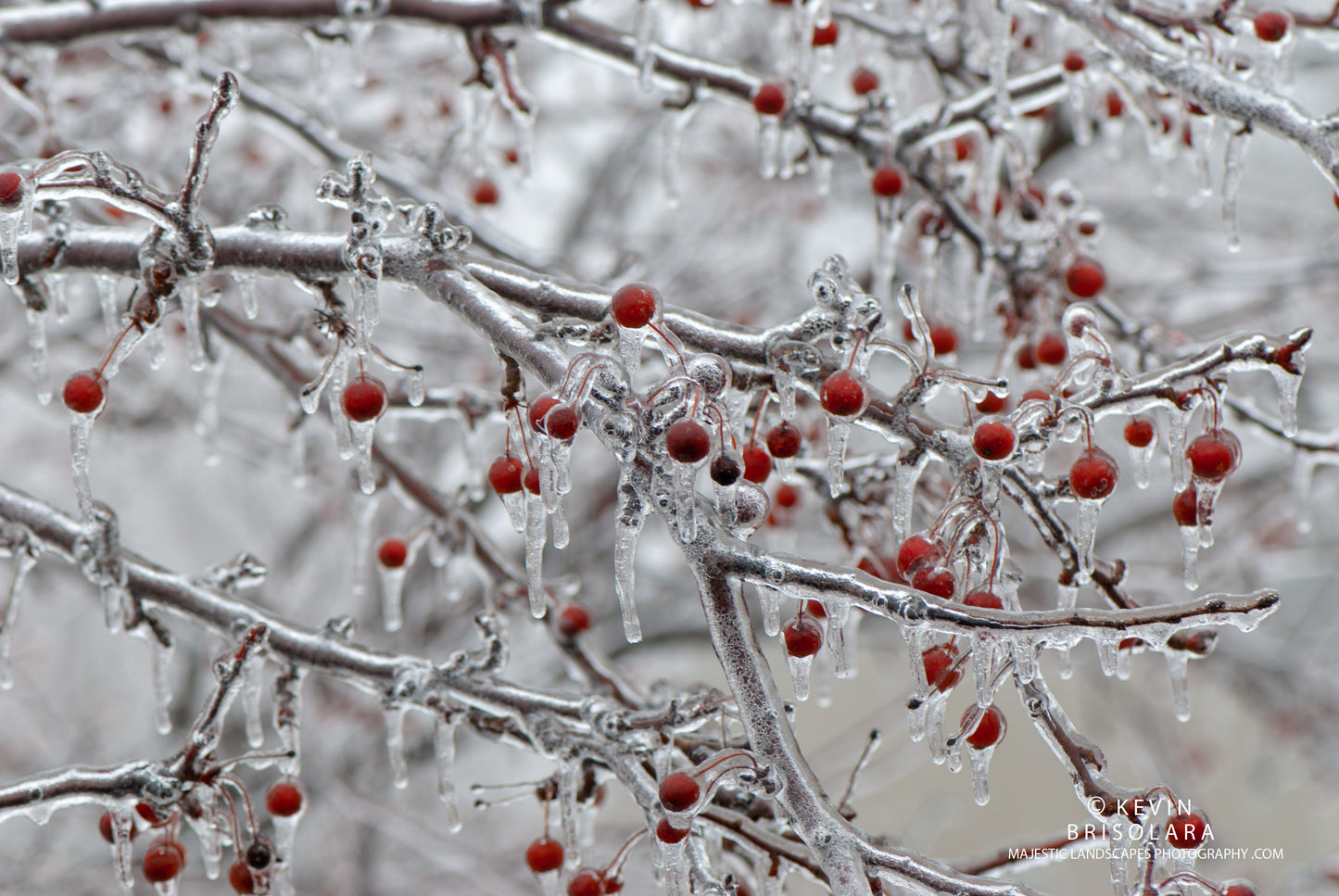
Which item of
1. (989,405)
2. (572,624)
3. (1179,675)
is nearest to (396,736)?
(572,624)

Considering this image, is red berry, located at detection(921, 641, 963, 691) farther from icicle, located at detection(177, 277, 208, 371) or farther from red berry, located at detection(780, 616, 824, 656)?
icicle, located at detection(177, 277, 208, 371)

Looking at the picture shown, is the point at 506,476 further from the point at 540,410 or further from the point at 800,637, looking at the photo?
the point at 800,637

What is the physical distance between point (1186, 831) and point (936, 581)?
42cm

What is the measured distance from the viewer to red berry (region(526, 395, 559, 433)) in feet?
3.69

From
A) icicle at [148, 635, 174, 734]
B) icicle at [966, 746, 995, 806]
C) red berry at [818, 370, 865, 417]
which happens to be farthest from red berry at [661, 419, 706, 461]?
icicle at [148, 635, 174, 734]

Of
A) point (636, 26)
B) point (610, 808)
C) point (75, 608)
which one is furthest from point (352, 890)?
point (610, 808)

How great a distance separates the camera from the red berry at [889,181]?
6.64ft

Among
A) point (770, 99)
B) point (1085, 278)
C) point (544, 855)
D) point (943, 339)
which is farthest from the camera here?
point (943, 339)

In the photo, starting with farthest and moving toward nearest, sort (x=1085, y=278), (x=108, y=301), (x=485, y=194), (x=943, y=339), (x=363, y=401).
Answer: (x=485, y=194), (x=943, y=339), (x=1085, y=278), (x=108, y=301), (x=363, y=401)

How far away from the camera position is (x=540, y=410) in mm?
1150

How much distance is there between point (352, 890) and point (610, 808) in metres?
7.30

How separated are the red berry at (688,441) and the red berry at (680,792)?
0.35 metres

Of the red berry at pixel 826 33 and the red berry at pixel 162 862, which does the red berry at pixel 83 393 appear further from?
the red berry at pixel 826 33

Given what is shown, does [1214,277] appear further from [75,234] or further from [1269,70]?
[75,234]
